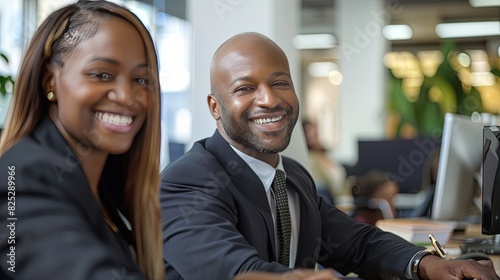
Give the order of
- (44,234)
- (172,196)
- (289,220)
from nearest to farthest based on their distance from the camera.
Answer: (44,234) → (172,196) → (289,220)

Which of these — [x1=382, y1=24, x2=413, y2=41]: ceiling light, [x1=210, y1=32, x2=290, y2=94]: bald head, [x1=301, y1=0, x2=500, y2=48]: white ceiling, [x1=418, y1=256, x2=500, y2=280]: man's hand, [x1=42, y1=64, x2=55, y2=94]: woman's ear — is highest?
[x1=301, y1=0, x2=500, y2=48]: white ceiling

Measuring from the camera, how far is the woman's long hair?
1.10 meters

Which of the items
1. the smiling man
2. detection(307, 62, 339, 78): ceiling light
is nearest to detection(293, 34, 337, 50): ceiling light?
detection(307, 62, 339, 78): ceiling light

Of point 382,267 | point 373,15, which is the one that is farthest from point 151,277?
point 373,15

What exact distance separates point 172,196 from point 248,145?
33cm

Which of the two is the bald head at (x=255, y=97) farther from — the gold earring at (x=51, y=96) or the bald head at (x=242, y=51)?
the gold earring at (x=51, y=96)

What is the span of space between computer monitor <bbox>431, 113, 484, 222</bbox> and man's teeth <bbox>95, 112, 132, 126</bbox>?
2306mm

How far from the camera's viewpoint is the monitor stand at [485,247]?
2.77 m

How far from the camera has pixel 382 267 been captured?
2064 millimetres

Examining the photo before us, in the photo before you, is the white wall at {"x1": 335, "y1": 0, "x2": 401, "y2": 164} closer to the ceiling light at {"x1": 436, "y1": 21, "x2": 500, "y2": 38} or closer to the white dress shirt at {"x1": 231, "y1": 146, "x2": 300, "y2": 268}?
the ceiling light at {"x1": 436, "y1": 21, "x2": 500, "y2": 38}

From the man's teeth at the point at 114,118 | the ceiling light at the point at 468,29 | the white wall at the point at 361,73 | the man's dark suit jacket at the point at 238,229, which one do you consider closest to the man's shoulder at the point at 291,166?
the man's dark suit jacket at the point at 238,229

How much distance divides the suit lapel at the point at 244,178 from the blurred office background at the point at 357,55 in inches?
20.4

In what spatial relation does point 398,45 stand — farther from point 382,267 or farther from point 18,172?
point 18,172

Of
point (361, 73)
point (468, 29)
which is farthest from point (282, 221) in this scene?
point (468, 29)
